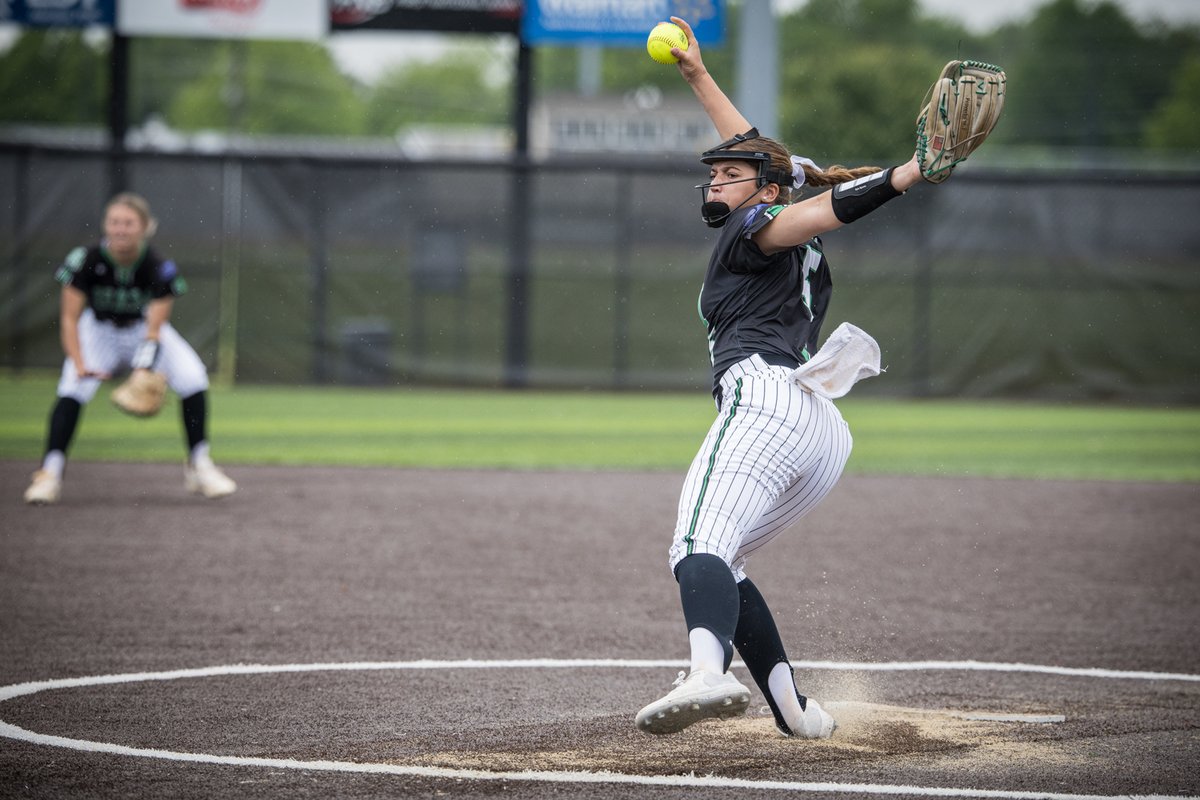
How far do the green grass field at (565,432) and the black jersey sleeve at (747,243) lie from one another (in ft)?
25.6

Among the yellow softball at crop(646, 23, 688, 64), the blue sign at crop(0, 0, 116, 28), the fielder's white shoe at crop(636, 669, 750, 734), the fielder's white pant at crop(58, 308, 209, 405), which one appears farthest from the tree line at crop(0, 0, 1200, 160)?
the fielder's white shoe at crop(636, 669, 750, 734)

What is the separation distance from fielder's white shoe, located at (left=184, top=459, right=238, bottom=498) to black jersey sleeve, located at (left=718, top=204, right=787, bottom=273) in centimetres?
593

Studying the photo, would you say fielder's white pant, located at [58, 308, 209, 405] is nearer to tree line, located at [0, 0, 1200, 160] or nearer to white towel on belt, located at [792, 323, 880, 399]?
white towel on belt, located at [792, 323, 880, 399]

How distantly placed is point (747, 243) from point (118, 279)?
6.48m

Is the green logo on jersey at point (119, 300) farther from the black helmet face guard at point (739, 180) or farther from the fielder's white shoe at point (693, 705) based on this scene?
the fielder's white shoe at point (693, 705)

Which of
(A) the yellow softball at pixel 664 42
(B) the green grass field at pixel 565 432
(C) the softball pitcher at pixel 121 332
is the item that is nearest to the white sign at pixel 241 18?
(B) the green grass field at pixel 565 432

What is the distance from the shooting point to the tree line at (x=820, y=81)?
172 ft

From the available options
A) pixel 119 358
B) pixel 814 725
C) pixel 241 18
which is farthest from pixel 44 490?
pixel 241 18

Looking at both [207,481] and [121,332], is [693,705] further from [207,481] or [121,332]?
[121,332]

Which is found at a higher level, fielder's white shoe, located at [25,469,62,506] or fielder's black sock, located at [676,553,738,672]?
fielder's black sock, located at [676,553,738,672]

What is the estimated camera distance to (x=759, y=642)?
4.25 metres

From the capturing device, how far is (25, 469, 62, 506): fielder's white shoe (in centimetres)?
896

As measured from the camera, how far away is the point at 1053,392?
18750mm

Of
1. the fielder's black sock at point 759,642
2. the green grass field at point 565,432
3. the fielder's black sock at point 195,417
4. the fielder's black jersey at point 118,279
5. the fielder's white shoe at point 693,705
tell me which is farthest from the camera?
the green grass field at point 565,432
